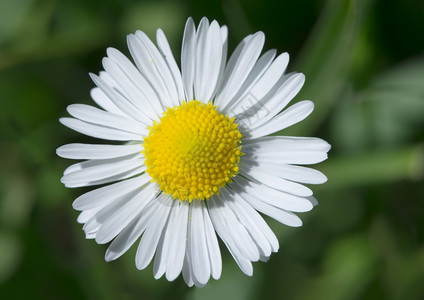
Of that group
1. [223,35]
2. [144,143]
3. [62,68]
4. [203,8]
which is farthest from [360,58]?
[62,68]

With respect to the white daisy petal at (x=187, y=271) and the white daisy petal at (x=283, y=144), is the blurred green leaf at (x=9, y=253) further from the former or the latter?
the white daisy petal at (x=283, y=144)

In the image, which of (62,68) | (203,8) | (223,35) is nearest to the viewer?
(223,35)

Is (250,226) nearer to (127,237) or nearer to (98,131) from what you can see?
(127,237)

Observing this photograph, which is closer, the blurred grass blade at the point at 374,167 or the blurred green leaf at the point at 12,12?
the blurred grass blade at the point at 374,167

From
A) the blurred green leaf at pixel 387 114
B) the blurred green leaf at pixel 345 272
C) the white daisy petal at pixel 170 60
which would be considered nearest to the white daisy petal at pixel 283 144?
the white daisy petal at pixel 170 60

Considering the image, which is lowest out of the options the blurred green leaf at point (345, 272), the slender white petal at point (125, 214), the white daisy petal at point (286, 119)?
the blurred green leaf at point (345, 272)

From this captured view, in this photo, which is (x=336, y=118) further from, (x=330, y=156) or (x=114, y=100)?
(x=114, y=100)

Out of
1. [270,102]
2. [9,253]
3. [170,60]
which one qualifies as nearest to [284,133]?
[270,102]
